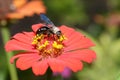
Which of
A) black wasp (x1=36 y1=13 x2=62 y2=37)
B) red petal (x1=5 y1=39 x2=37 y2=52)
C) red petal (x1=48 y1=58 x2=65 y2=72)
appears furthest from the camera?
black wasp (x1=36 y1=13 x2=62 y2=37)

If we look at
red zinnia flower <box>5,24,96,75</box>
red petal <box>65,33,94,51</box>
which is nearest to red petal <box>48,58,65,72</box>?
red zinnia flower <box>5,24,96,75</box>

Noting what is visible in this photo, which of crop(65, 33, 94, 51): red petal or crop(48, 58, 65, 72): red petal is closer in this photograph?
crop(48, 58, 65, 72): red petal

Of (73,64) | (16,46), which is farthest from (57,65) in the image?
(16,46)

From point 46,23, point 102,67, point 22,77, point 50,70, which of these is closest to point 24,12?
point 22,77

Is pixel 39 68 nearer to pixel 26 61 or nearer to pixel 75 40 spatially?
pixel 26 61

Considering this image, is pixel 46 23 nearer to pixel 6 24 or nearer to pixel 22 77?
pixel 6 24

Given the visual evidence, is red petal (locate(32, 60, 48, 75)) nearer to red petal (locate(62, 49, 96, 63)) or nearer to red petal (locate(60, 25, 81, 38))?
Answer: red petal (locate(62, 49, 96, 63))

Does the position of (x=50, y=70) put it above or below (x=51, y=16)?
below

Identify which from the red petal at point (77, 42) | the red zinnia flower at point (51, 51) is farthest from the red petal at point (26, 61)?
the red petal at point (77, 42)
